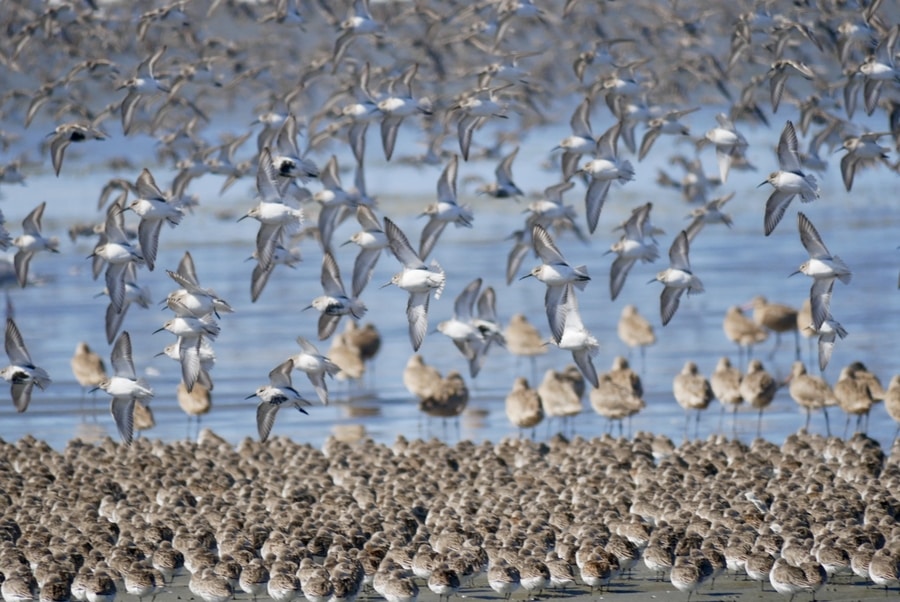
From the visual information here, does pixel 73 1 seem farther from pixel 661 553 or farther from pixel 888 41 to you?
pixel 661 553

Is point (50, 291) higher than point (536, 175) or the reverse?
the reverse

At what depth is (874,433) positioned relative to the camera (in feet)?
60.7

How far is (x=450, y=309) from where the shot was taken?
29.0m

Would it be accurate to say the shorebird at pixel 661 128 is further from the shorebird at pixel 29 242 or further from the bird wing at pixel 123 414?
the shorebird at pixel 29 242

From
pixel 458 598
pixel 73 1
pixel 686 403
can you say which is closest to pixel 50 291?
pixel 73 1

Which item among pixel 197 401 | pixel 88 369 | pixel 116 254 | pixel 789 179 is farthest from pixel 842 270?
pixel 88 369

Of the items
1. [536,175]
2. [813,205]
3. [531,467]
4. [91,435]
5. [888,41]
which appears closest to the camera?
[531,467]

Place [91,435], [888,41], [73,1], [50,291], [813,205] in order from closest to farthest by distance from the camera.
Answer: [888,41] → [91,435] → [73,1] → [50,291] → [813,205]

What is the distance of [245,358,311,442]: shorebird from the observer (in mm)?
15258

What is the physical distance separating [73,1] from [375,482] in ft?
41.9

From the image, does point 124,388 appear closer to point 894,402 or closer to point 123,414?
point 123,414

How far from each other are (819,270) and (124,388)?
722 centimetres

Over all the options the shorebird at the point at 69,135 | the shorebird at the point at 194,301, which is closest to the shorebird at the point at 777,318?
the shorebird at the point at 69,135

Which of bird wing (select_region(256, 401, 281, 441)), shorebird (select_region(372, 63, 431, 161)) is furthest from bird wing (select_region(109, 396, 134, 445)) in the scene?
shorebird (select_region(372, 63, 431, 161))
